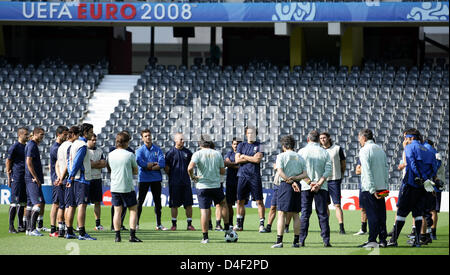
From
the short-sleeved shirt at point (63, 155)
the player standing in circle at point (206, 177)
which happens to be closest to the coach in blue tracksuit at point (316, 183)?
the player standing in circle at point (206, 177)

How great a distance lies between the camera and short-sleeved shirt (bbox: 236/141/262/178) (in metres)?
15.6

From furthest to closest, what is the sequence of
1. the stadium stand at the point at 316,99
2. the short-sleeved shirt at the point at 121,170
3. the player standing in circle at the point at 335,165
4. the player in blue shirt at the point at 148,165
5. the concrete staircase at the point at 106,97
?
the concrete staircase at the point at 106,97 < the stadium stand at the point at 316,99 < the player in blue shirt at the point at 148,165 < the player standing in circle at the point at 335,165 < the short-sleeved shirt at the point at 121,170

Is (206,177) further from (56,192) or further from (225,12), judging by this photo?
(225,12)

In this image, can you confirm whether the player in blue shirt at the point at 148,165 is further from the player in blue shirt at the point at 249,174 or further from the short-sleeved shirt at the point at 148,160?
the player in blue shirt at the point at 249,174

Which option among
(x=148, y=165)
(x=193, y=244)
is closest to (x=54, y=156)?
(x=148, y=165)

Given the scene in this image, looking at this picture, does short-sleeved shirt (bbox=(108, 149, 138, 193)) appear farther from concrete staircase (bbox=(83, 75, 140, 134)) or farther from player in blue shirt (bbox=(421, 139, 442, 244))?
concrete staircase (bbox=(83, 75, 140, 134))

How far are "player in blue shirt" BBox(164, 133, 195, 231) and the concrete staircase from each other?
14208mm

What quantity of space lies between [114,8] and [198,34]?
26.0 meters

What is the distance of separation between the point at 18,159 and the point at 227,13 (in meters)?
17.0

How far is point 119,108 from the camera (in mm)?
30672

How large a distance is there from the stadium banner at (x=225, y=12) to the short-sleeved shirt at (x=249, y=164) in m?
15.2

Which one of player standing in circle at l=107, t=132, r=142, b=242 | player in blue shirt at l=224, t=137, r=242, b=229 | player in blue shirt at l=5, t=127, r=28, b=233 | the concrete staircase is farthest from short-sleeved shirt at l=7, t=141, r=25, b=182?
the concrete staircase

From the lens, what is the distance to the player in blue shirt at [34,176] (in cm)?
1468

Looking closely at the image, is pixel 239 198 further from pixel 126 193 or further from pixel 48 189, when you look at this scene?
pixel 48 189
